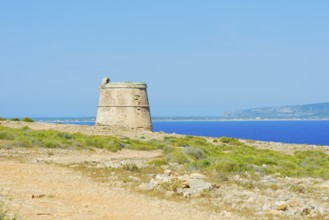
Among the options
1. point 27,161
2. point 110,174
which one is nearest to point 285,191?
point 110,174

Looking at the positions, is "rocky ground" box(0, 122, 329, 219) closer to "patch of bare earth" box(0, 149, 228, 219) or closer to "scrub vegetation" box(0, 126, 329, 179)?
"patch of bare earth" box(0, 149, 228, 219)

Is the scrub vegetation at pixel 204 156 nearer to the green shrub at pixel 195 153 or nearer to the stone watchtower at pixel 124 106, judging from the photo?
the green shrub at pixel 195 153

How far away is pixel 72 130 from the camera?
117ft

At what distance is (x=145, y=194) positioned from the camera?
1226 centimetres

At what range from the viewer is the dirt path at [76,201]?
9.64 metres

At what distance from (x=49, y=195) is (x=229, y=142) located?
26384 mm

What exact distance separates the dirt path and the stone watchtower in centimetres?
2763

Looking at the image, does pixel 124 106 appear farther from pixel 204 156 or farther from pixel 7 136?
pixel 204 156

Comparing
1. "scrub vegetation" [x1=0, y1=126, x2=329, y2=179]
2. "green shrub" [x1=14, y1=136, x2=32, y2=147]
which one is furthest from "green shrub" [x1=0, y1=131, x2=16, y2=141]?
"green shrub" [x1=14, y1=136, x2=32, y2=147]

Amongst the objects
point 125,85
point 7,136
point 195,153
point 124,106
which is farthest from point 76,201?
point 125,85

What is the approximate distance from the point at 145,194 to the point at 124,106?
30115 mm

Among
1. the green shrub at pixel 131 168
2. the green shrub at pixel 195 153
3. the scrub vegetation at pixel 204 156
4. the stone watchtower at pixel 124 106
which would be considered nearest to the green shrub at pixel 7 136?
the scrub vegetation at pixel 204 156

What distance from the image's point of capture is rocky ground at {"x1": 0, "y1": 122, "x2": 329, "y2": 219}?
9.95m

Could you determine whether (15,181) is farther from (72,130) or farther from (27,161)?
(72,130)
